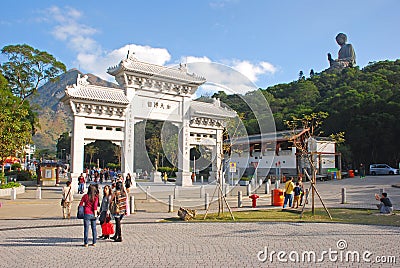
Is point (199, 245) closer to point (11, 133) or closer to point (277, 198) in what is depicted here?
point (277, 198)

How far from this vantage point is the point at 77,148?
78.2 ft

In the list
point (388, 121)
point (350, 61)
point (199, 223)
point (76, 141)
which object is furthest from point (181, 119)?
point (350, 61)

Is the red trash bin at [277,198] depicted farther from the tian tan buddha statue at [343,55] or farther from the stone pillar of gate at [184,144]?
the tian tan buddha statue at [343,55]

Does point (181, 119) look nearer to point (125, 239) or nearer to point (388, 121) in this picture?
point (125, 239)

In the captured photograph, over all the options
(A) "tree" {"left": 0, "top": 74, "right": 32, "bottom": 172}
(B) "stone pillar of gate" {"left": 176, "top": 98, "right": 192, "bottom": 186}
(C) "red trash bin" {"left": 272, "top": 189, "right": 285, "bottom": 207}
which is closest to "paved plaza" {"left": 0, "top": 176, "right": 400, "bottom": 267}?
(C) "red trash bin" {"left": 272, "top": 189, "right": 285, "bottom": 207}

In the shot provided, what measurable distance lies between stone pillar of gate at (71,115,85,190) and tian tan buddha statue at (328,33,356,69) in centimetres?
9873

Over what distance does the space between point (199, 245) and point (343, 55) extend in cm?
11590

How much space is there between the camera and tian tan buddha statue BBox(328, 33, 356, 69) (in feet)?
359

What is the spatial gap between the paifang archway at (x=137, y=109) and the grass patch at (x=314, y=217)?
8.33 m

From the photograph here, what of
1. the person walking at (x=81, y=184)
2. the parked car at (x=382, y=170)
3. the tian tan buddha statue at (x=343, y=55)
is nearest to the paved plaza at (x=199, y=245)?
the person walking at (x=81, y=184)

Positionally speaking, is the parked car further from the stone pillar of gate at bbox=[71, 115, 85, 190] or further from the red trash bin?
the stone pillar of gate at bbox=[71, 115, 85, 190]

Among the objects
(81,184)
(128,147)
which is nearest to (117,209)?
(81,184)

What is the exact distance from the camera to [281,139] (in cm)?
4194

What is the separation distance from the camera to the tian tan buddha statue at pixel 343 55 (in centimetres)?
10951
